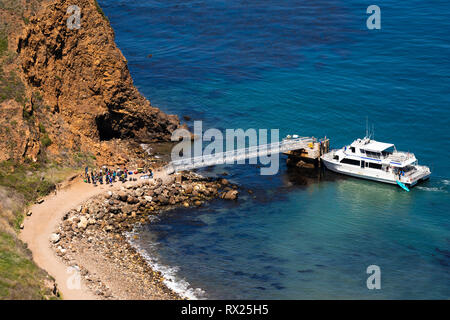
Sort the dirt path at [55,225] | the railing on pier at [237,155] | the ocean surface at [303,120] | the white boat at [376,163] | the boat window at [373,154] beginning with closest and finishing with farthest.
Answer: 1. the dirt path at [55,225]
2. the ocean surface at [303,120]
3. the railing on pier at [237,155]
4. the white boat at [376,163]
5. the boat window at [373,154]

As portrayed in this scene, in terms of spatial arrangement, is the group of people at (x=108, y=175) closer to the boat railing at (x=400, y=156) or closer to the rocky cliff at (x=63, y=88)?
the rocky cliff at (x=63, y=88)

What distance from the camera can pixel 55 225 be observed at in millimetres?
56906

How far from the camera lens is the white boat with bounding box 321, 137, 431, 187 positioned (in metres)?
72.9

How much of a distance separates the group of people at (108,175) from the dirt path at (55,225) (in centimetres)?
75

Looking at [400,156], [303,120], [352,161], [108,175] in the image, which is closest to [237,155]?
[352,161]

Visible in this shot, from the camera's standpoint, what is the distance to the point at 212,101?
97.4m

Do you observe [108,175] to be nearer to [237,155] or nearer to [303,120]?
[237,155]

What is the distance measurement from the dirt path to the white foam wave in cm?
788

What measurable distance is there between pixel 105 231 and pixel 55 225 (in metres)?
5.15

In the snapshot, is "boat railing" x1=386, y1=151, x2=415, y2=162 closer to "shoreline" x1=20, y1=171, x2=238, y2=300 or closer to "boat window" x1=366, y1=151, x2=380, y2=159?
"boat window" x1=366, y1=151, x2=380, y2=159

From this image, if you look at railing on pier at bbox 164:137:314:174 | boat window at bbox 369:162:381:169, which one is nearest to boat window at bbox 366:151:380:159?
boat window at bbox 369:162:381:169

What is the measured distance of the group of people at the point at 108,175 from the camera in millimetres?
65812

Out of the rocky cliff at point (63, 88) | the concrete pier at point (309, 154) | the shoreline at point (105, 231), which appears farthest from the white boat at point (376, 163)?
the rocky cliff at point (63, 88)

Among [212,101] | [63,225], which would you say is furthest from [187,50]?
[63,225]
